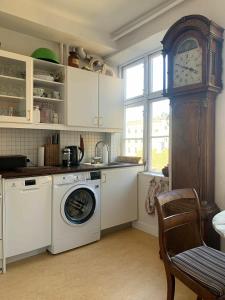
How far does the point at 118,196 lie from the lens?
3047 millimetres

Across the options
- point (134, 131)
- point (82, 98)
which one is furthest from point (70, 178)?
point (134, 131)

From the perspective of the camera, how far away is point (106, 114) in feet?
10.8

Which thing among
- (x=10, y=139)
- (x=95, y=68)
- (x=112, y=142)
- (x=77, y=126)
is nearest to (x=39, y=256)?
(x=10, y=139)

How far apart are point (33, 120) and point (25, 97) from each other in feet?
0.87

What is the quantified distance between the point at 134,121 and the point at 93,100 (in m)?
0.78

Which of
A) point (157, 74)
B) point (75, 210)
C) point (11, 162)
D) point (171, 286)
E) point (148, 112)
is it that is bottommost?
point (171, 286)

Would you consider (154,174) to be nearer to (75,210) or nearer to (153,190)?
(153,190)

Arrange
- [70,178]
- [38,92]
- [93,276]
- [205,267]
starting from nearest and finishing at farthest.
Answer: [205,267]
[93,276]
[70,178]
[38,92]

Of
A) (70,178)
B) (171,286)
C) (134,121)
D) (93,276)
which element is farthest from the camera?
(134,121)

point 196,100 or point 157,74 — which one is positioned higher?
point 157,74

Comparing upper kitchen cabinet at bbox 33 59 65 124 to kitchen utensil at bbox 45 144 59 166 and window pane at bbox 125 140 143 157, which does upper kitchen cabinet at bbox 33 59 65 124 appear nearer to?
kitchen utensil at bbox 45 144 59 166

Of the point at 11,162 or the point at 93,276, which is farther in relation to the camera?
the point at 11,162

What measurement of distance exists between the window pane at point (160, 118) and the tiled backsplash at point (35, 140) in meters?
0.71

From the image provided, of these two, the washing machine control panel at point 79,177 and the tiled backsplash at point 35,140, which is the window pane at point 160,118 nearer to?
the tiled backsplash at point 35,140
